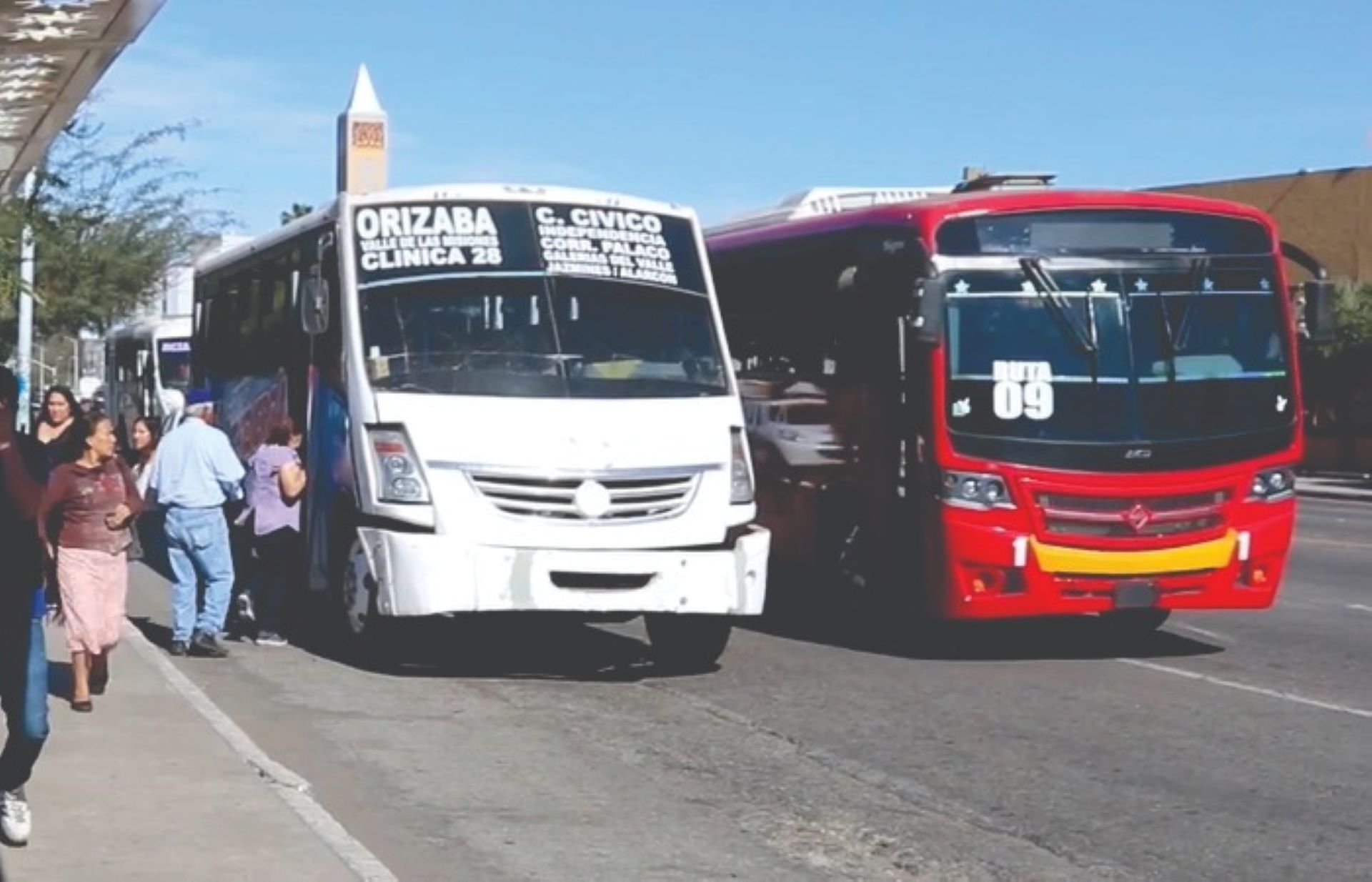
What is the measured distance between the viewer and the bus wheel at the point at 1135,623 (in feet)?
51.2

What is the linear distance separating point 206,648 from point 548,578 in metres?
2.80

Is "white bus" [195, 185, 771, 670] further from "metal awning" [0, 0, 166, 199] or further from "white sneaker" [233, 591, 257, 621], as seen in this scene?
"metal awning" [0, 0, 166, 199]

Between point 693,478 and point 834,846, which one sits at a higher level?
point 693,478

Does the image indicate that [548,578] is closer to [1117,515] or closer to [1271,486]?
[1117,515]

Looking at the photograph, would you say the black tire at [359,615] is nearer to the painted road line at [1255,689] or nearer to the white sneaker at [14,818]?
the painted road line at [1255,689]

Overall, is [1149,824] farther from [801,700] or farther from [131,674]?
[131,674]

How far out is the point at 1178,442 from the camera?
1348 centimetres

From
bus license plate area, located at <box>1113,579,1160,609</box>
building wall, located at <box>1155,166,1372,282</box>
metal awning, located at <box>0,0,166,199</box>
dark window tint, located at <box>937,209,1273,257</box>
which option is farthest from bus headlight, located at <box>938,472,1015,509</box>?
building wall, located at <box>1155,166,1372,282</box>

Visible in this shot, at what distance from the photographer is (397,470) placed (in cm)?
1227

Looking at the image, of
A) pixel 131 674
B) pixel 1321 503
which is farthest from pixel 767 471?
pixel 1321 503

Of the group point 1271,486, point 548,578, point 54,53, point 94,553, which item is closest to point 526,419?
point 548,578

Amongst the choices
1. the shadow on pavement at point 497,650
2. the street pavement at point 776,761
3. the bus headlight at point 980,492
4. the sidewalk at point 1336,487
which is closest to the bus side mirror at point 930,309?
the bus headlight at point 980,492

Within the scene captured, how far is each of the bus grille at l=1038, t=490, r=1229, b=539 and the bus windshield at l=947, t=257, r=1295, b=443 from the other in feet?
1.24

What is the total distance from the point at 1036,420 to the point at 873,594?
6.38 ft
